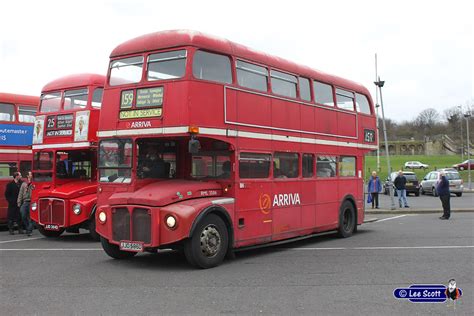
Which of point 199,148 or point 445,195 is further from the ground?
point 199,148

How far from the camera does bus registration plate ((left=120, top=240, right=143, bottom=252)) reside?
920 centimetres

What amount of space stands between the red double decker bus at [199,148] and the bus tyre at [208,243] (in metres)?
0.02

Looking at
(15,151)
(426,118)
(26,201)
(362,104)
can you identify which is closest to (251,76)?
(362,104)

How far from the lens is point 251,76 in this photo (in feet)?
35.7

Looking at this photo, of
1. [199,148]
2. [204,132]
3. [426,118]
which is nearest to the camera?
[199,148]

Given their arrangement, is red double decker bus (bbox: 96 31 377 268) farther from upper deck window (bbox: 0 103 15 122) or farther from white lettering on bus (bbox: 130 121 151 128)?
upper deck window (bbox: 0 103 15 122)

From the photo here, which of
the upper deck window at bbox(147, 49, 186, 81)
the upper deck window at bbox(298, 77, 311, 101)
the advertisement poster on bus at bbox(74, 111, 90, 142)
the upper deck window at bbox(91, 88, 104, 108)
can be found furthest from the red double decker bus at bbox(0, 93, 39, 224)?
the upper deck window at bbox(298, 77, 311, 101)

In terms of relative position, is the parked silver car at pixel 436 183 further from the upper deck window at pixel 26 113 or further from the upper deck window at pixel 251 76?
the upper deck window at pixel 26 113

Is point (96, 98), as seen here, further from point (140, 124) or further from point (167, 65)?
point (167, 65)

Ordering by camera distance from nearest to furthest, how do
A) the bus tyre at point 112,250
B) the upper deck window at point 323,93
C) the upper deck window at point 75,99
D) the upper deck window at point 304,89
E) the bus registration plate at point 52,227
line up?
1. the bus tyre at point 112,250
2. the upper deck window at point 304,89
3. the upper deck window at point 323,93
4. the bus registration plate at point 52,227
5. the upper deck window at point 75,99

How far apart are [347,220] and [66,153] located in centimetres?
833

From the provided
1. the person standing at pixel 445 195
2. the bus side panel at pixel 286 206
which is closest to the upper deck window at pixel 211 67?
the bus side panel at pixel 286 206

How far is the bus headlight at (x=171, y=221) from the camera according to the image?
29.1ft

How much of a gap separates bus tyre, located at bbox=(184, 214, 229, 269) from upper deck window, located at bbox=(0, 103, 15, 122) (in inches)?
402
